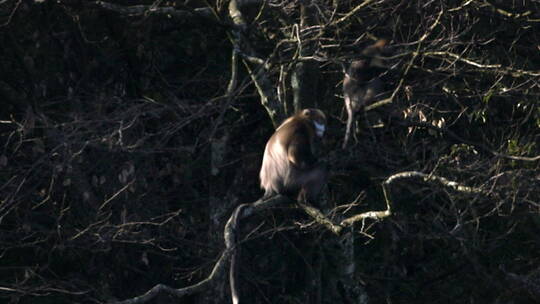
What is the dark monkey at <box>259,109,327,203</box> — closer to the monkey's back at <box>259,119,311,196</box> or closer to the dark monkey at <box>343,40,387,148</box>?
the monkey's back at <box>259,119,311,196</box>

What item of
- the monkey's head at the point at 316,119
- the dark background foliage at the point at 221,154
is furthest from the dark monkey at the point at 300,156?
the dark background foliage at the point at 221,154

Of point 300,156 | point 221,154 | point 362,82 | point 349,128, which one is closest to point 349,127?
point 349,128

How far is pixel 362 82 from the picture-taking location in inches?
398

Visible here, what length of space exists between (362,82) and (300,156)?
1.60 meters

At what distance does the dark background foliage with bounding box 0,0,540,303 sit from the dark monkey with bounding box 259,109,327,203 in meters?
0.51

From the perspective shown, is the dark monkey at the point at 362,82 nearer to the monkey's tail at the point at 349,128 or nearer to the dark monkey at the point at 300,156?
the monkey's tail at the point at 349,128

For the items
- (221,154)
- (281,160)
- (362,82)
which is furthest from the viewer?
(221,154)

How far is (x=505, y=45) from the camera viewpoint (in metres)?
11.3

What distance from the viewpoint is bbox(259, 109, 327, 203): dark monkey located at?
28.5ft

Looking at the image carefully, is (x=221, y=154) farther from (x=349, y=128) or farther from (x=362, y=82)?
(x=349, y=128)

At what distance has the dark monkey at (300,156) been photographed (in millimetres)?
8680

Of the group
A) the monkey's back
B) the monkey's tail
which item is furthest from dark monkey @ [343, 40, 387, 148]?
the monkey's back

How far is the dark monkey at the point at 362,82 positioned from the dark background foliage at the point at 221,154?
0.21m

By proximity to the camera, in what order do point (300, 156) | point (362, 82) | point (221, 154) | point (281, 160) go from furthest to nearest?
point (221, 154), point (362, 82), point (281, 160), point (300, 156)
